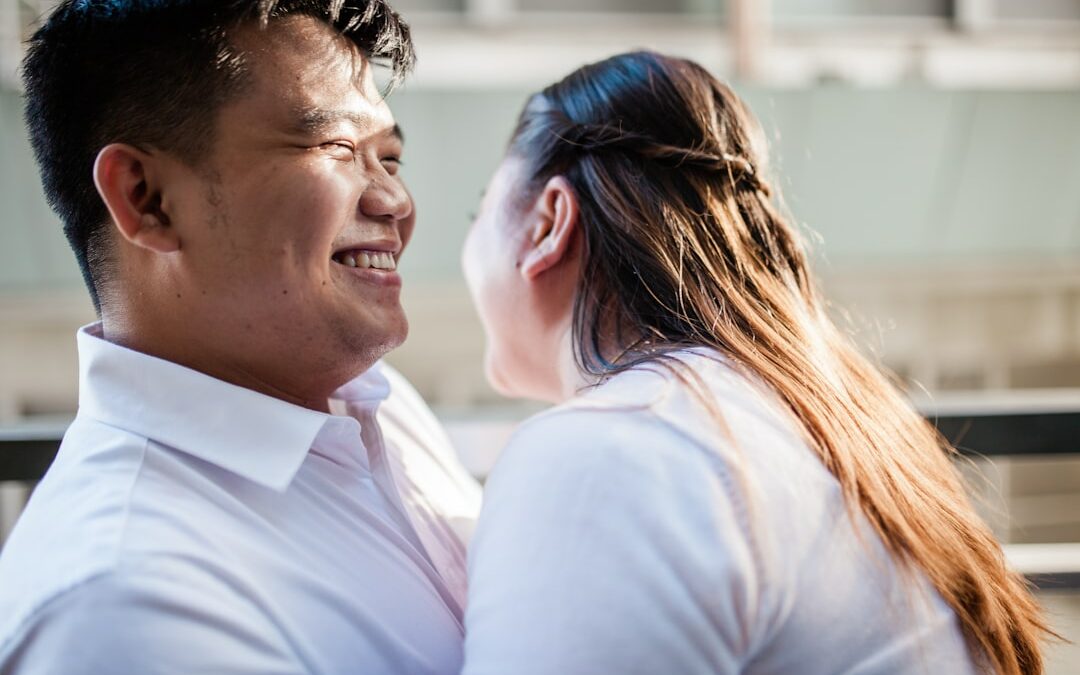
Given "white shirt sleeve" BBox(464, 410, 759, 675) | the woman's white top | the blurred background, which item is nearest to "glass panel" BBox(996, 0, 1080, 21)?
the blurred background

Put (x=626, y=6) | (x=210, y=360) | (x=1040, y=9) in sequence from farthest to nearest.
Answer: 1. (x=1040, y=9)
2. (x=626, y=6)
3. (x=210, y=360)

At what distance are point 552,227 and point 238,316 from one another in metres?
0.50

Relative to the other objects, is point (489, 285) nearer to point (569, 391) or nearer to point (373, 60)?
point (569, 391)

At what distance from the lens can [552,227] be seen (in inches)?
54.7

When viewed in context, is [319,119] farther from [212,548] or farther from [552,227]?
[212,548]

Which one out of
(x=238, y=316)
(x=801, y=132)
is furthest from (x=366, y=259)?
(x=801, y=132)

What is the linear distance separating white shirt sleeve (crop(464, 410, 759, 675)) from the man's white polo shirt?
22cm

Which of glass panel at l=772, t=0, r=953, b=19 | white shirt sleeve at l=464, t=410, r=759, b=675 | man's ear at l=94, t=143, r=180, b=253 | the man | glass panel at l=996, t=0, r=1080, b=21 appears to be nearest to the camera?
white shirt sleeve at l=464, t=410, r=759, b=675

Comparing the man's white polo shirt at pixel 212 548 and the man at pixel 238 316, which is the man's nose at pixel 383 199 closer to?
the man at pixel 238 316

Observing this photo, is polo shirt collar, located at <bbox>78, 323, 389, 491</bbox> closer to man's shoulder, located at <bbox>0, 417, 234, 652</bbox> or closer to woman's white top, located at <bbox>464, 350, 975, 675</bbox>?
man's shoulder, located at <bbox>0, 417, 234, 652</bbox>

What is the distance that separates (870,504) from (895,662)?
0.17 metres

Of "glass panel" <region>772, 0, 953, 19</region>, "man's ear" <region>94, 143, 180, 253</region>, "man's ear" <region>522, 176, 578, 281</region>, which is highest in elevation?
"man's ear" <region>94, 143, 180, 253</region>

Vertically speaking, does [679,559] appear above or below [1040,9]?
above

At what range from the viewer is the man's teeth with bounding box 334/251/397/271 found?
4.11 ft
